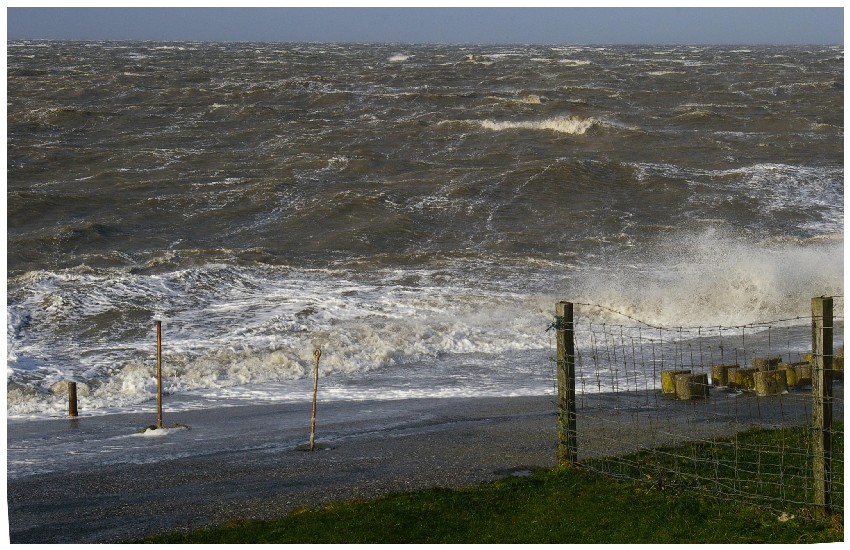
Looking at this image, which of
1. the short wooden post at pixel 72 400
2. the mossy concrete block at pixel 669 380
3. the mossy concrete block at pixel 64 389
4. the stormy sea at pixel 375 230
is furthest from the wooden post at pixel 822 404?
the mossy concrete block at pixel 64 389

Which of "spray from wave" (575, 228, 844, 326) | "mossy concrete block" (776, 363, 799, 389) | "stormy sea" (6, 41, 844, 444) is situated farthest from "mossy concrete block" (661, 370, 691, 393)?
"spray from wave" (575, 228, 844, 326)

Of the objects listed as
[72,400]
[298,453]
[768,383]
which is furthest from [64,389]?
[768,383]

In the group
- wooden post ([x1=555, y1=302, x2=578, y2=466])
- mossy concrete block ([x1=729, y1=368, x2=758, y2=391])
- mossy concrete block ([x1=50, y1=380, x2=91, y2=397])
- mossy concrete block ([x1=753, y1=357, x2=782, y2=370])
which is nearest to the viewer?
wooden post ([x1=555, y1=302, x2=578, y2=466])

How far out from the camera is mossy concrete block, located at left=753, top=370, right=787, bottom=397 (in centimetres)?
1359

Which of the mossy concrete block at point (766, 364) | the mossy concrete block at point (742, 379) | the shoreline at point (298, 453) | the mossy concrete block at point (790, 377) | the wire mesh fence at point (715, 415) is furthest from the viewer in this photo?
the mossy concrete block at point (766, 364)

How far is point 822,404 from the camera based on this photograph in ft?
28.4

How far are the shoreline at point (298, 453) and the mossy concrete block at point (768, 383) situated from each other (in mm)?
248

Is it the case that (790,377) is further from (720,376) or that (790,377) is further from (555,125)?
(555,125)

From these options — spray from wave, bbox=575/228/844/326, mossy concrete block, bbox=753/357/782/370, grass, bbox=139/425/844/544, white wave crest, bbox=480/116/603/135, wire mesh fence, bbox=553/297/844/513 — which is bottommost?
grass, bbox=139/425/844/544

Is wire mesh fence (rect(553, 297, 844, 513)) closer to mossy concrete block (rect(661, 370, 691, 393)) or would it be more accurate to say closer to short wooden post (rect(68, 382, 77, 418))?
mossy concrete block (rect(661, 370, 691, 393))

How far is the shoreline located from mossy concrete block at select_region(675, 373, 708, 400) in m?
0.18

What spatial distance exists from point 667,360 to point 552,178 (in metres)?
20.8

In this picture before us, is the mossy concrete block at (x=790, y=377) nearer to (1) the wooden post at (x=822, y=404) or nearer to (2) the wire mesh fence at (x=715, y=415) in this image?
(2) the wire mesh fence at (x=715, y=415)

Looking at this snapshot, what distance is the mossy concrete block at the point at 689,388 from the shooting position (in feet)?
44.5
